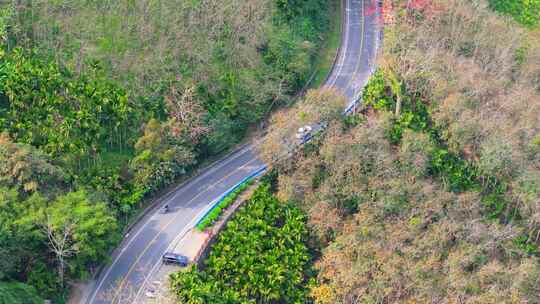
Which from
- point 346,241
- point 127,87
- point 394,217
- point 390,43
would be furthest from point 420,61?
point 127,87

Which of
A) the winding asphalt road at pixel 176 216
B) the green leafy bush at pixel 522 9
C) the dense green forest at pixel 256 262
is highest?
the green leafy bush at pixel 522 9

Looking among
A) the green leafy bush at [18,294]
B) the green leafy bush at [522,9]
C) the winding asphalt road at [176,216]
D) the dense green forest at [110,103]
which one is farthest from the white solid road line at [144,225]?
the green leafy bush at [522,9]

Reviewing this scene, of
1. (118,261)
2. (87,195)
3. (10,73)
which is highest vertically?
(10,73)

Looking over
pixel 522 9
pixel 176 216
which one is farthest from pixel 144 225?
pixel 522 9

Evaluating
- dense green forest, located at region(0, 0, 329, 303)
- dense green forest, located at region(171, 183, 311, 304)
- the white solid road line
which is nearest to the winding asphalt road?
the white solid road line

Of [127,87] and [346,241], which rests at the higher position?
[127,87]

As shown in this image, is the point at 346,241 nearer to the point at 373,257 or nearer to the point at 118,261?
the point at 373,257

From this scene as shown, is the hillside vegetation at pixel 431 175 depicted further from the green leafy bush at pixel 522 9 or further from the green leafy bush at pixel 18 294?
the green leafy bush at pixel 18 294
